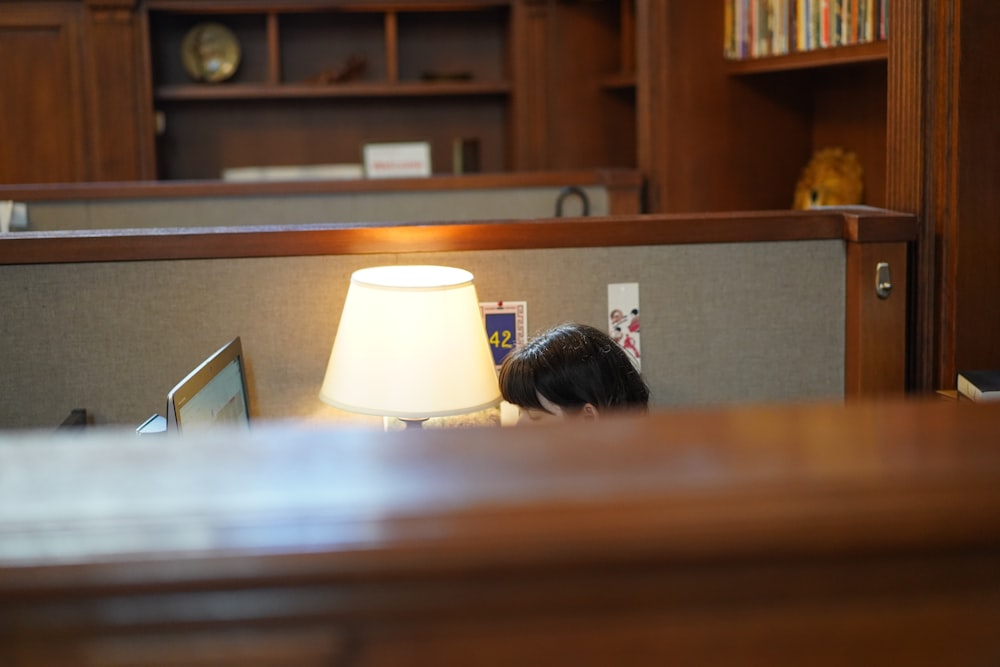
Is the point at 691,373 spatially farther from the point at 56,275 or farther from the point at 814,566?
the point at 814,566

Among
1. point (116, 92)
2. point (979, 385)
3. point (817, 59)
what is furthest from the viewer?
point (116, 92)

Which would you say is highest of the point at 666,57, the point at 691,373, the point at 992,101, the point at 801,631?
the point at 666,57

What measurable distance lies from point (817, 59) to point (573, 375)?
5.74 ft

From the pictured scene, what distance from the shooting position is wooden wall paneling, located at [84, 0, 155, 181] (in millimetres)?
4980

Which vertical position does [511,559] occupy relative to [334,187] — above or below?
below

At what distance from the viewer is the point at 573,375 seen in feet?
5.82

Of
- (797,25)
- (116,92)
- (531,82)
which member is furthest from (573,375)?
(116,92)

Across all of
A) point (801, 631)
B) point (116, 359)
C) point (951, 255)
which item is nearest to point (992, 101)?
point (951, 255)

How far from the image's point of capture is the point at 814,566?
0.40m

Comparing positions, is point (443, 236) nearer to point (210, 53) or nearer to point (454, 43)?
point (210, 53)

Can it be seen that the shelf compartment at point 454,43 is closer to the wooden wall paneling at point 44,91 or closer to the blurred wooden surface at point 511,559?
the wooden wall paneling at point 44,91

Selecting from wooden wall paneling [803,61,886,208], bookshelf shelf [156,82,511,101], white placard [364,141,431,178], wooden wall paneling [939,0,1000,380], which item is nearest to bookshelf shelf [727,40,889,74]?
wooden wall paneling [803,61,886,208]

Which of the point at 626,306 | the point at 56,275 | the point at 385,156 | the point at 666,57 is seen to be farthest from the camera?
the point at 385,156

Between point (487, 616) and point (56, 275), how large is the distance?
1658 millimetres
